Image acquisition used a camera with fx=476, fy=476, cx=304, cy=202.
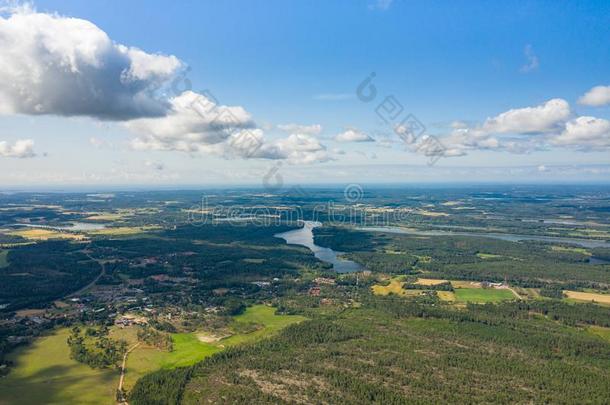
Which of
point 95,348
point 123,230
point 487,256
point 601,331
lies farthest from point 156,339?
point 123,230

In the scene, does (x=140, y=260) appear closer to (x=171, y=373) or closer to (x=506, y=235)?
(x=171, y=373)

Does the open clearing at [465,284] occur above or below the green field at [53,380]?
above

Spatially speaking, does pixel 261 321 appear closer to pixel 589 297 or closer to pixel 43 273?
pixel 43 273

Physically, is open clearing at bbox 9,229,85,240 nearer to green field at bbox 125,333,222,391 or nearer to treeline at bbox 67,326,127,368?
treeline at bbox 67,326,127,368

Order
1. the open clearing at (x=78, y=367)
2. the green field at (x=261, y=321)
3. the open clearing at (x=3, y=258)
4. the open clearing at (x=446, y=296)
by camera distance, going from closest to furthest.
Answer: the open clearing at (x=78, y=367) → the green field at (x=261, y=321) → the open clearing at (x=446, y=296) → the open clearing at (x=3, y=258)

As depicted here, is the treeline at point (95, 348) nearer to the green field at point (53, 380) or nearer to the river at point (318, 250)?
the green field at point (53, 380)

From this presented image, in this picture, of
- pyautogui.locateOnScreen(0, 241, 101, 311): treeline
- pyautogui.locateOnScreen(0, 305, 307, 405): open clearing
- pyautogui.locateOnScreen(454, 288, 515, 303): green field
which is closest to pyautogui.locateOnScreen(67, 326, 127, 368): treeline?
pyautogui.locateOnScreen(0, 305, 307, 405): open clearing

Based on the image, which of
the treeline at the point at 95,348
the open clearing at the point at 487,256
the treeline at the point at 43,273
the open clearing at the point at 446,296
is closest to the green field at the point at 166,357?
the treeline at the point at 95,348
